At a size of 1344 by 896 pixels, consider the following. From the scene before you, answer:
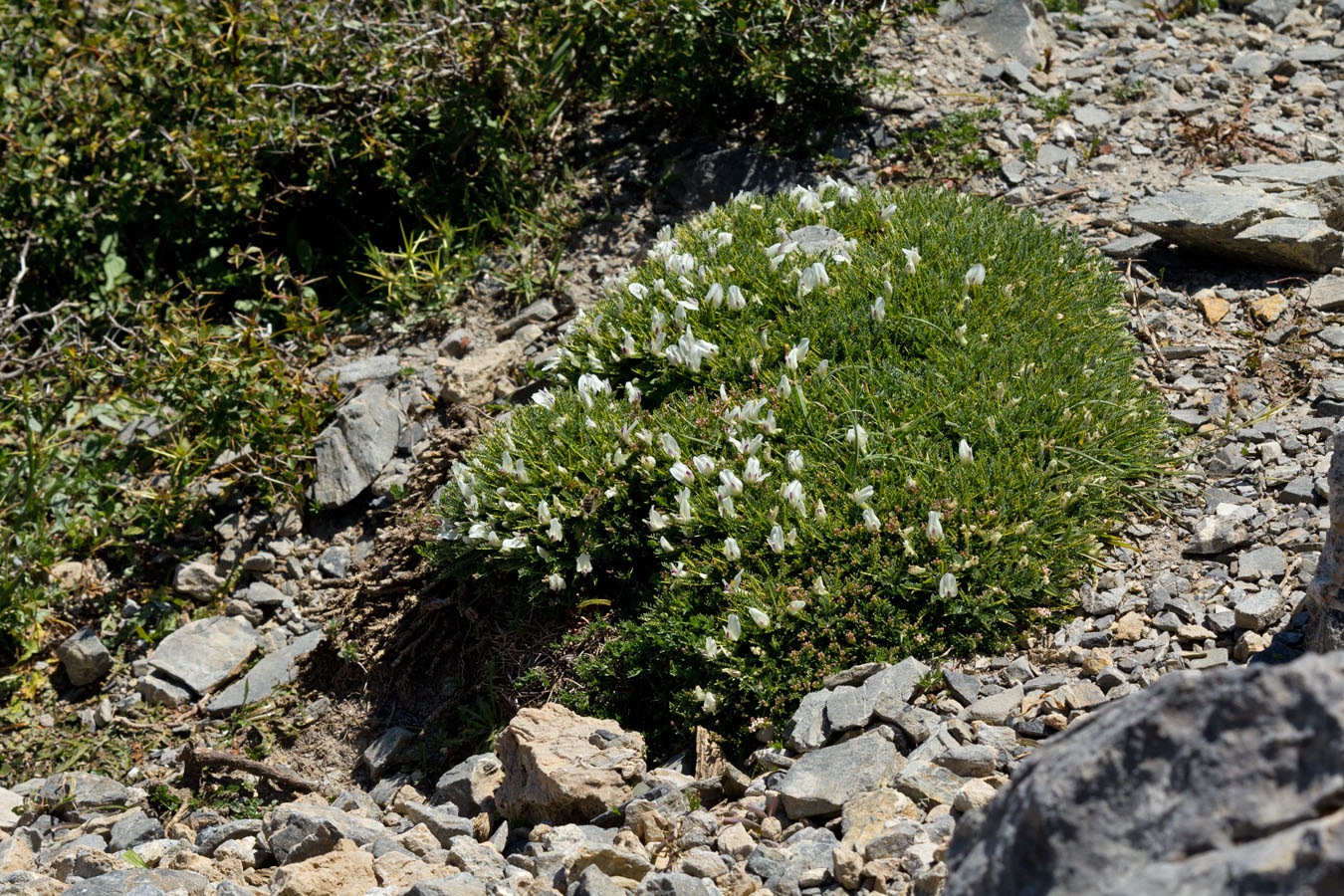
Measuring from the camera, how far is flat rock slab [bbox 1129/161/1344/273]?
5805 millimetres

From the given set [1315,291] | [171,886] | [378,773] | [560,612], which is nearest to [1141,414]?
[1315,291]

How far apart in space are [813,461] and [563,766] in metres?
1.55

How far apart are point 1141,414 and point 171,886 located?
4.03 metres

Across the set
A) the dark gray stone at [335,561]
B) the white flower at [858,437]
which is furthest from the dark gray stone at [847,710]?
the dark gray stone at [335,561]

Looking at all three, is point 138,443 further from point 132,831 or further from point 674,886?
point 674,886

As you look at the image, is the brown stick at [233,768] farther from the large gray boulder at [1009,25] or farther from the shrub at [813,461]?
the large gray boulder at [1009,25]

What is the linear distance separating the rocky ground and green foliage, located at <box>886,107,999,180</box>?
0.05 metres

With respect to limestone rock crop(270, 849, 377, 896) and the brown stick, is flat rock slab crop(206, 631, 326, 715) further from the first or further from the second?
limestone rock crop(270, 849, 377, 896)

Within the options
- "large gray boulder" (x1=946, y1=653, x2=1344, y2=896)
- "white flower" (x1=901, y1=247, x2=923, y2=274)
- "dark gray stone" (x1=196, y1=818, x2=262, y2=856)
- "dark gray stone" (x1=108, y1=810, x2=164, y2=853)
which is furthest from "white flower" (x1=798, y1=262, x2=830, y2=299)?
"dark gray stone" (x1=108, y1=810, x2=164, y2=853)

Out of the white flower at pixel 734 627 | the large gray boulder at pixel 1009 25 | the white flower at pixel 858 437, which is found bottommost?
the white flower at pixel 734 627

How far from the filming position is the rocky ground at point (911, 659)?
3520mm

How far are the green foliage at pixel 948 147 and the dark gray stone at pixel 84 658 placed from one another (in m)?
5.34

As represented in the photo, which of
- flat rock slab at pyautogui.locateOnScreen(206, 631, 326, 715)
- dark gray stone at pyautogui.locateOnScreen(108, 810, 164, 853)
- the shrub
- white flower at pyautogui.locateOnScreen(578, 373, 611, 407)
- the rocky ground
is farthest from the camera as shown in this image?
flat rock slab at pyautogui.locateOnScreen(206, 631, 326, 715)

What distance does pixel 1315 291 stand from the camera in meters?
5.73
